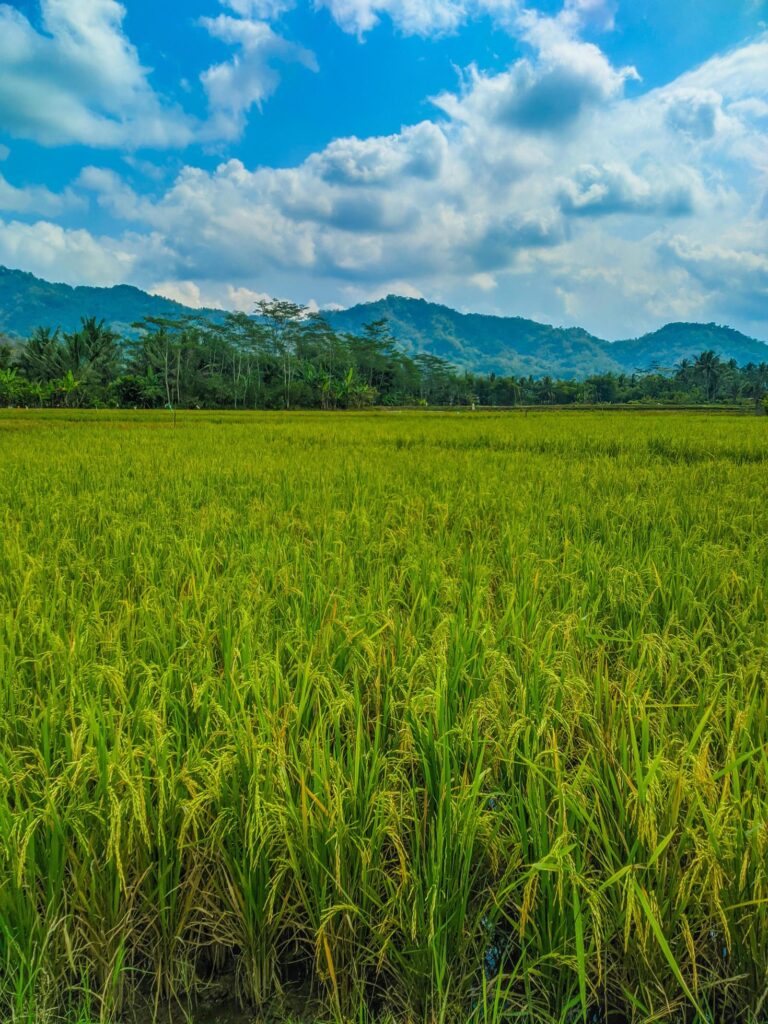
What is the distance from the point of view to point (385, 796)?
1.20 metres

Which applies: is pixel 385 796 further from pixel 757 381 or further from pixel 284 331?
pixel 757 381

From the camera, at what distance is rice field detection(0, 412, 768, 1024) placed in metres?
1.07

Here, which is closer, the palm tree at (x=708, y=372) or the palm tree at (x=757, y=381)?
the palm tree at (x=757, y=381)

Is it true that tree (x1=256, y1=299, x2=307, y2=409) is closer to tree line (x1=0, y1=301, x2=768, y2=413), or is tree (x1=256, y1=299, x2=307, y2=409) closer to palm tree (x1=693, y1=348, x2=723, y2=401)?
tree line (x1=0, y1=301, x2=768, y2=413)

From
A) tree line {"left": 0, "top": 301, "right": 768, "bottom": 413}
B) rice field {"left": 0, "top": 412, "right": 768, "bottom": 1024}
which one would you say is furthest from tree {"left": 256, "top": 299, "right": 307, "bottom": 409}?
rice field {"left": 0, "top": 412, "right": 768, "bottom": 1024}

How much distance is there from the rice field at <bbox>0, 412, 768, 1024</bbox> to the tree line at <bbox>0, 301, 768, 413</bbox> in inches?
1575

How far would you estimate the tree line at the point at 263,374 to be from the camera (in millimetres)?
45938

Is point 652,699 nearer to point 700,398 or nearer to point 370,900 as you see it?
point 370,900

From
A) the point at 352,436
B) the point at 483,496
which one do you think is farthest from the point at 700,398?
the point at 483,496

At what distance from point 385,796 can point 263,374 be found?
64.6 m

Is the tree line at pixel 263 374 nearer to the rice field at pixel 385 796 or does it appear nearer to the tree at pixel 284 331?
the tree at pixel 284 331

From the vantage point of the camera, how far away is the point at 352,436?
43.4 feet

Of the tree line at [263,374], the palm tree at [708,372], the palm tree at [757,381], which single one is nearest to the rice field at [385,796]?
the tree line at [263,374]

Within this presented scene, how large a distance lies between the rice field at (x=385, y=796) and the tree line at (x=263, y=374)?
40.0m
